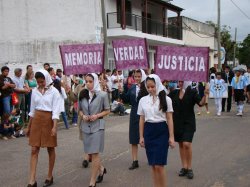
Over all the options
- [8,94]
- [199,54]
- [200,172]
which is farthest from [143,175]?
[8,94]

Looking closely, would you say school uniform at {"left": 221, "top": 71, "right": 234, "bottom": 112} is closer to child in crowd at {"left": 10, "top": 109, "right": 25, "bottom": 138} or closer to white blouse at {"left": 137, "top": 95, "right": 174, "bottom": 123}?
child in crowd at {"left": 10, "top": 109, "right": 25, "bottom": 138}

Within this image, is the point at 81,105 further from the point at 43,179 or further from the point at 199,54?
the point at 199,54

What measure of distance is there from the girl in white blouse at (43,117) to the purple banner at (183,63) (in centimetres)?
190

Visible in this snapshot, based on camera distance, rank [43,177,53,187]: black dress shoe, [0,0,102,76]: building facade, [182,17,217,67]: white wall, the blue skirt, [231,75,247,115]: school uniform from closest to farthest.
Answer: the blue skirt → [43,177,53,187]: black dress shoe → [231,75,247,115]: school uniform → [0,0,102,76]: building facade → [182,17,217,67]: white wall

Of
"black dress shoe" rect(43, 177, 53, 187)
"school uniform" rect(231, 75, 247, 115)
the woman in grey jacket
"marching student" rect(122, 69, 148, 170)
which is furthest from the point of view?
"school uniform" rect(231, 75, 247, 115)

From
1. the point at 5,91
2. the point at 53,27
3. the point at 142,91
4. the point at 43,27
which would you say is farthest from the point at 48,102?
the point at 43,27

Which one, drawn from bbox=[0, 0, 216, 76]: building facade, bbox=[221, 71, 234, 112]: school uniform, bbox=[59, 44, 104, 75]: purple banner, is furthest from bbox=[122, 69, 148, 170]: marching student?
bbox=[0, 0, 216, 76]: building facade

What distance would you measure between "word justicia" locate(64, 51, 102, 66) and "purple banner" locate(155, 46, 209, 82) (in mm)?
1534

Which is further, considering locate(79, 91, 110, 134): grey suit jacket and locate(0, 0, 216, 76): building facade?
locate(0, 0, 216, 76): building facade

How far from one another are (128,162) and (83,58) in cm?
223

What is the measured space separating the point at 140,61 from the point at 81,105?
2841mm

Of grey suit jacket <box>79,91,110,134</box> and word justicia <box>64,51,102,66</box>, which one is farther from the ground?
word justicia <box>64,51,102,66</box>

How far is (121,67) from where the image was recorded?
29.8 feet

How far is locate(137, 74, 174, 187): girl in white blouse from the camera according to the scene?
17.8 ft
